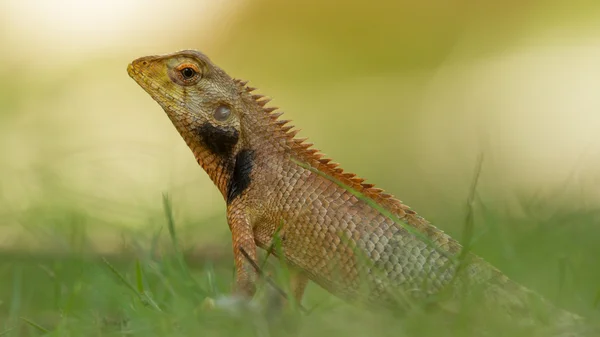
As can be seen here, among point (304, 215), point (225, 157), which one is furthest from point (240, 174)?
point (304, 215)

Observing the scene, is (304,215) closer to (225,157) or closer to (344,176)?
(344,176)

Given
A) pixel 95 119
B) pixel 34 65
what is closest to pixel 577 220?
pixel 95 119

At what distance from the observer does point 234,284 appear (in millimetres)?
4527

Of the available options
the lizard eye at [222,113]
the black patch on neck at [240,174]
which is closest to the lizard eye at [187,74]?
the lizard eye at [222,113]

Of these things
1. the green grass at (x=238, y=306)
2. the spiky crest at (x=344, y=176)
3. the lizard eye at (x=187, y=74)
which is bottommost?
the green grass at (x=238, y=306)

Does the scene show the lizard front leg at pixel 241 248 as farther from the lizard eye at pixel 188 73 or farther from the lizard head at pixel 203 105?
the lizard eye at pixel 188 73

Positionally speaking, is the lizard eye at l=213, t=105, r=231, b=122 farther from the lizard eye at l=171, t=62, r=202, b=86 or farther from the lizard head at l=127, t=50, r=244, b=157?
the lizard eye at l=171, t=62, r=202, b=86

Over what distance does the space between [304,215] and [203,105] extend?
0.95m

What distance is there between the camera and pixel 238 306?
12.7 ft

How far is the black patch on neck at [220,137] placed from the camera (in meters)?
5.07

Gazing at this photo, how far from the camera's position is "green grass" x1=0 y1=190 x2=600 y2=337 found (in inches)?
139

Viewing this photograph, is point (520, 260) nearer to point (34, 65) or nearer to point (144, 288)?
point (144, 288)

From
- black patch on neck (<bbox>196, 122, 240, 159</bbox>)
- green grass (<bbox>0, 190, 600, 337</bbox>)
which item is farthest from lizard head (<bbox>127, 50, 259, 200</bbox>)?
green grass (<bbox>0, 190, 600, 337</bbox>)

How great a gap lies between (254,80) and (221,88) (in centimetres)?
1434
